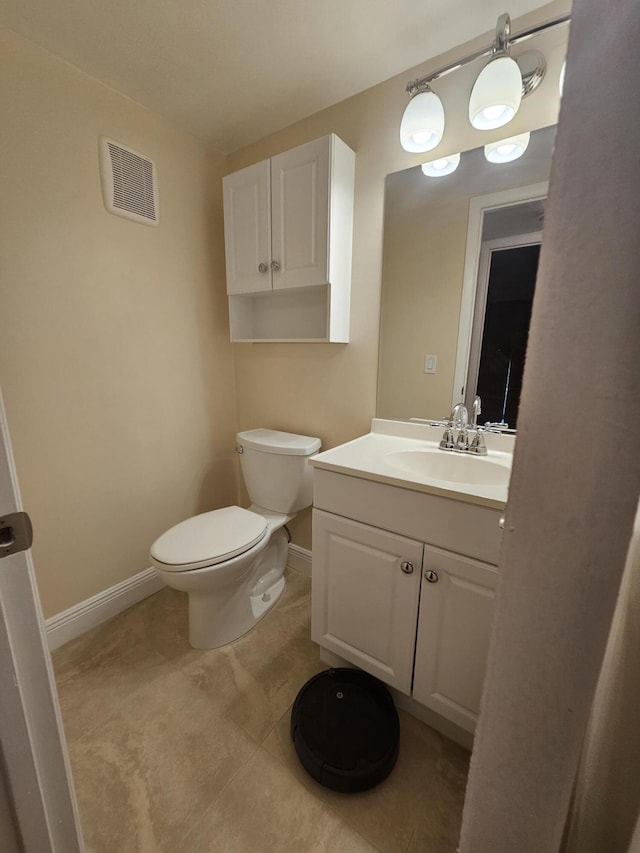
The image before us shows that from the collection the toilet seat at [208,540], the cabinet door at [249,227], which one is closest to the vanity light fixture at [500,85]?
the cabinet door at [249,227]

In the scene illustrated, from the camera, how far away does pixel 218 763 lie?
3.30 ft

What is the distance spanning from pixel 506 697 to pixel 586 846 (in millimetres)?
454

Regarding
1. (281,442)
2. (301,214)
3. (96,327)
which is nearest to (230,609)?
(281,442)

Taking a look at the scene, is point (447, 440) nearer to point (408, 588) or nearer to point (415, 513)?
point (415, 513)

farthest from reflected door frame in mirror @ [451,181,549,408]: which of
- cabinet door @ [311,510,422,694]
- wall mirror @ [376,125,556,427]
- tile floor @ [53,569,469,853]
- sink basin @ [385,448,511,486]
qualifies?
tile floor @ [53,569,469,853]

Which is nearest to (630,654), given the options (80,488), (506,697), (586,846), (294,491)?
(506,697)

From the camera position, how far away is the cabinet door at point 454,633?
903 millimetres

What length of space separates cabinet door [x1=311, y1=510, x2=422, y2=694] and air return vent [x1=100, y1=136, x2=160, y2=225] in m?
1.44

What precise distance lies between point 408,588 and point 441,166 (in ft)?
4.69

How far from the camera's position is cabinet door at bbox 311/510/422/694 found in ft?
3.36

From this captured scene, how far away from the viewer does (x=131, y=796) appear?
0.93 m

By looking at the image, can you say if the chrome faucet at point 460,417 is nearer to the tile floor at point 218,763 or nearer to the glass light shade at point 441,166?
the glass light shade at point 441,166

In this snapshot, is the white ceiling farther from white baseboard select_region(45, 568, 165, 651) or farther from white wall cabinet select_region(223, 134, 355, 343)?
white baseboard select_region(45, 568, 165, 651)

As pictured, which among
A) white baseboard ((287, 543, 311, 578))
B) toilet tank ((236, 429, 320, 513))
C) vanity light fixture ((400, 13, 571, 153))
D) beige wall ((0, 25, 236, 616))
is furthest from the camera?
white baseboard ((287, 543, 311, 578))
